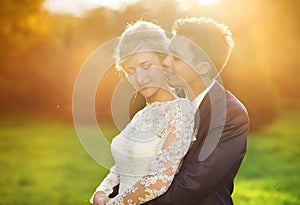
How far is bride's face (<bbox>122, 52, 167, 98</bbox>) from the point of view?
6.80 feet

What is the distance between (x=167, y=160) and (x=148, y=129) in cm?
20

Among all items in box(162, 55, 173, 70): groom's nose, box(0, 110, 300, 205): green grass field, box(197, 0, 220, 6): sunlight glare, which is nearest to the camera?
box(162, 55, 173, 70): groom's nose

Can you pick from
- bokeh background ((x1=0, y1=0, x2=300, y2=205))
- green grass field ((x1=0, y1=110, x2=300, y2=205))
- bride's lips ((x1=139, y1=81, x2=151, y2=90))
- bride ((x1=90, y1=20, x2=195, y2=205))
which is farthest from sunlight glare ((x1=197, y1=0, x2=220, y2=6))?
bride's lips ((x1=139, y1=81, x2=151, y2=90))

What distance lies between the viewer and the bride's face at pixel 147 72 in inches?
81.6

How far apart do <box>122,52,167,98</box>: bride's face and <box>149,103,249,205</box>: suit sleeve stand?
0.25 metres

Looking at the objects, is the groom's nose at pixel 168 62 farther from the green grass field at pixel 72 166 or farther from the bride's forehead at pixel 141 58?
the green grass field at pixel 72 166

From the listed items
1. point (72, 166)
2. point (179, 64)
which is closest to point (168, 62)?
point (179, 64)

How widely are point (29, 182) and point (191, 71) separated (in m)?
3.93

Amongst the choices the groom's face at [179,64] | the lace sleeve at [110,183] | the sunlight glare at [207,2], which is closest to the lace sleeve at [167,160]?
the groom's face at [179,64]

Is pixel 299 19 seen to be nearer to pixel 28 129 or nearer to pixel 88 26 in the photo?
pixel 88 26

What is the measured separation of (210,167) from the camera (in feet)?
6.57

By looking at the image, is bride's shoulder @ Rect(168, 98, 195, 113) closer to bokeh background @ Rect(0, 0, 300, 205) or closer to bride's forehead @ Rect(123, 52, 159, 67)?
bride's forehead @ Rect(123, 52, 159, 67)

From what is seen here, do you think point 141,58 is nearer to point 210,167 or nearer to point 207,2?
point 210,167

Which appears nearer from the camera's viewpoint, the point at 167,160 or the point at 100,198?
the point at 167,160
